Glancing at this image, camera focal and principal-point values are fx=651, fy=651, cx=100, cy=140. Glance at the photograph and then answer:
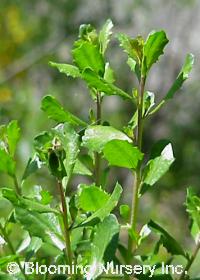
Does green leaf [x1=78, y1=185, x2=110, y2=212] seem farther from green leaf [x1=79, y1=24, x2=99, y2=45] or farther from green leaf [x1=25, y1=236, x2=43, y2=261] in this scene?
green leaf [x1=79, y1=24, x2=99, y2=45]

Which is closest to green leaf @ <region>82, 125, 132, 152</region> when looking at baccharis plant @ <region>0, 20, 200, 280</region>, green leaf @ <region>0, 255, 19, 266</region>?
baccharis plant @ <region>0, 20, 200, 280</region>

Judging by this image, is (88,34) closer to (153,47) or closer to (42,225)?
(153,47)

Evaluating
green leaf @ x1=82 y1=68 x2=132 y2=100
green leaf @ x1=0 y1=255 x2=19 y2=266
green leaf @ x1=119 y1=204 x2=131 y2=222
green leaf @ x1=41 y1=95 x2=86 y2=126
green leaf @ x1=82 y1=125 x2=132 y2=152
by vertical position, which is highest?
green leaf @ x1=82 y1=68 x2=132 y2=100

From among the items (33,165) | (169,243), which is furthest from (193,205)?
(33,165)

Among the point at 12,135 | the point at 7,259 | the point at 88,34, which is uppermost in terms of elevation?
the point at 88,34

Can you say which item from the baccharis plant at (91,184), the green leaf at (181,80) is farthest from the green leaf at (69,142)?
the green leaf at (181,80)

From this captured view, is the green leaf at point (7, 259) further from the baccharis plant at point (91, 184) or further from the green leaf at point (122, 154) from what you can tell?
the green leaf at point (122, 154)

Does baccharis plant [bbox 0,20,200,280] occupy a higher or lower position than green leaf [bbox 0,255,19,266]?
higher
